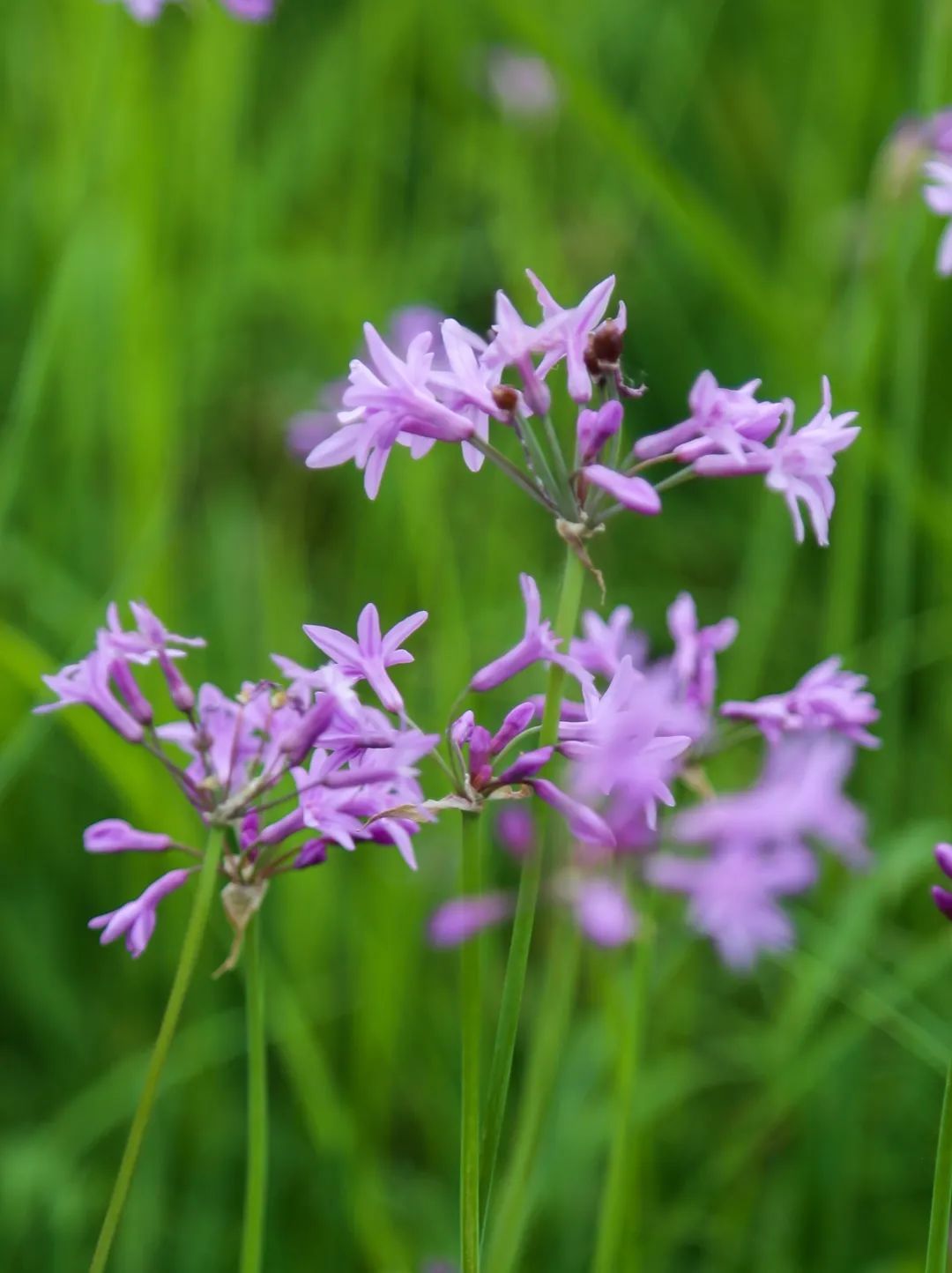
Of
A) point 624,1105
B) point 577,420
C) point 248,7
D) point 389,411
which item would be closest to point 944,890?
point 577,420

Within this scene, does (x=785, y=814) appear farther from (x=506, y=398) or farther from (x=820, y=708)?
(x=506, y=398)

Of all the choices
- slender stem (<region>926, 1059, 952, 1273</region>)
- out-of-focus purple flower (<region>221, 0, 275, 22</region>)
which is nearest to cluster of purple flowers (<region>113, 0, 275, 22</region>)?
out-of-focus purple flower (<region>221, 0, 275, 22</region>)

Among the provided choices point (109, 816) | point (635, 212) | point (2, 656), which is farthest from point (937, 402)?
point (2, 656)

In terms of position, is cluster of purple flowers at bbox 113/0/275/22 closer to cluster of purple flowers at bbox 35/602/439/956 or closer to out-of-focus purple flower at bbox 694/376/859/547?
cluster of purple flowers at bbox 35/602/439/956

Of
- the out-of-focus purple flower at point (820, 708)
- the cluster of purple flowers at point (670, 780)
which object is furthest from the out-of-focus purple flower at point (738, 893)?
the out-of-focus purple flower at point (820, 708)

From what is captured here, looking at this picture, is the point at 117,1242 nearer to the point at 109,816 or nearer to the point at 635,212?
the point at 109,816
